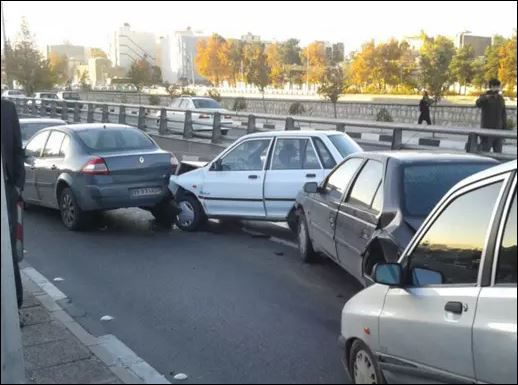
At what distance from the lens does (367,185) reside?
645 cm

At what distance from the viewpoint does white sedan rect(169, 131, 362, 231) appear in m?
9.35

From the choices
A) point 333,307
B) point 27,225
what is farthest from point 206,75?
point 333,307

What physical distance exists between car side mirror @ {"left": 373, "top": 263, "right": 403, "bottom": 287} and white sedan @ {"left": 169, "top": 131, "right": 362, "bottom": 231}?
5.43m

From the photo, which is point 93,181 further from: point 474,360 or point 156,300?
point 474,360

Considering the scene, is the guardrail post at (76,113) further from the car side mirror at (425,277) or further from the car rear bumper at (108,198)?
the car side mirror at (425,277)

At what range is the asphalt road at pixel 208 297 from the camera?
195 inches

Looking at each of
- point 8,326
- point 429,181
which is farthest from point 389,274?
point 429,181

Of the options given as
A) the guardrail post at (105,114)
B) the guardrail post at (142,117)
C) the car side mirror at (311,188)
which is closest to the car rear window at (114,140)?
the car side mirror at (311,188)

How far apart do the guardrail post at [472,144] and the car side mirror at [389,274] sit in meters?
Answer: 3.51

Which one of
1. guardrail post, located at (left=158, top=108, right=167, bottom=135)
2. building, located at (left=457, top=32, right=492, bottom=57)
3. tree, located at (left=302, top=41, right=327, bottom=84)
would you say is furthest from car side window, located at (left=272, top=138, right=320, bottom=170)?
tree, located at (left=302, top=41, right=327, bottom=84)

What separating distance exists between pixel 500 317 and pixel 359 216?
353 centimetres

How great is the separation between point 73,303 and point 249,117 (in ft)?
36.5

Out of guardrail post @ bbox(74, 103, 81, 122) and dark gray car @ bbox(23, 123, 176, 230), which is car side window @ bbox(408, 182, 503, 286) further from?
guardrail post @ bbox(74, 103, 81, 122)

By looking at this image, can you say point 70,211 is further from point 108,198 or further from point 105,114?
point 105,114
